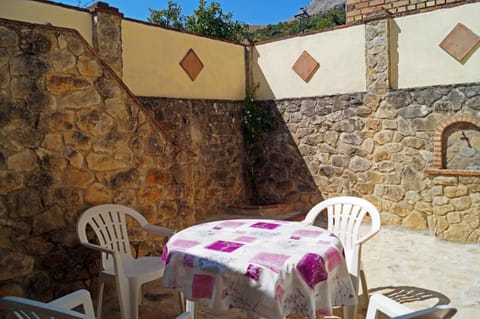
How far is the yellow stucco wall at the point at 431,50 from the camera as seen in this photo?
17.0ft

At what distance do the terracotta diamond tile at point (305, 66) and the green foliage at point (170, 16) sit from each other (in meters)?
6.83

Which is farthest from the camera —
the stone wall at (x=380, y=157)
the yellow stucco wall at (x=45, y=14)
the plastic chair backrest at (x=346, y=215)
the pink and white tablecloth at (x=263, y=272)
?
the stone wall at (x=380, y=157)

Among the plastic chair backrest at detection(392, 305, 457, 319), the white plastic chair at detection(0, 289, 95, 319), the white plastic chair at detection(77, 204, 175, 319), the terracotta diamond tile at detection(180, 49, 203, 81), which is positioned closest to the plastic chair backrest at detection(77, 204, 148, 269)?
the white plastic chair at detection(77, 204, 175, 319)

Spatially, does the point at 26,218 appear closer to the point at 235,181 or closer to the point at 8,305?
the point at 8,305

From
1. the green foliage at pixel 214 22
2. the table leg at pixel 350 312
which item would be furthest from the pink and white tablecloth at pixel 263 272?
the green foliage at pixel 214 22

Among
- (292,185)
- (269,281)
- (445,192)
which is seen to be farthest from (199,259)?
(292,185)

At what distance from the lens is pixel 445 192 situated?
195 inches

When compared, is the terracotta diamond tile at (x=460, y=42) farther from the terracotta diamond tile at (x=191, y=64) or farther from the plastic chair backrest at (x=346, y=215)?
the terracotta diamond tile at (x=191, y=64)

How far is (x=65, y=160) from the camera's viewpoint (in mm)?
3297

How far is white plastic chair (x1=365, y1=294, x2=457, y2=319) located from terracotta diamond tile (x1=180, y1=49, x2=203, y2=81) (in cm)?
499

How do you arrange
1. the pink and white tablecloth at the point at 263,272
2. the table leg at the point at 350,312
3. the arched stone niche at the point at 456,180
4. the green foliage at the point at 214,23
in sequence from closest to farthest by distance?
1. the pink and white tablecloth at the point at 263,272
2. the table leg at the point at 350,312
3. the arched stone niche at the point at 456,180
4. the green foliage at the point at 214,23

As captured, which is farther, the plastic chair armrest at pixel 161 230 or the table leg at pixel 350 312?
the plastic chair armrest at pixel 161 230

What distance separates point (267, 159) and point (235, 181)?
667mm

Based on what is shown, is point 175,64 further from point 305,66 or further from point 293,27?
point 293,27
